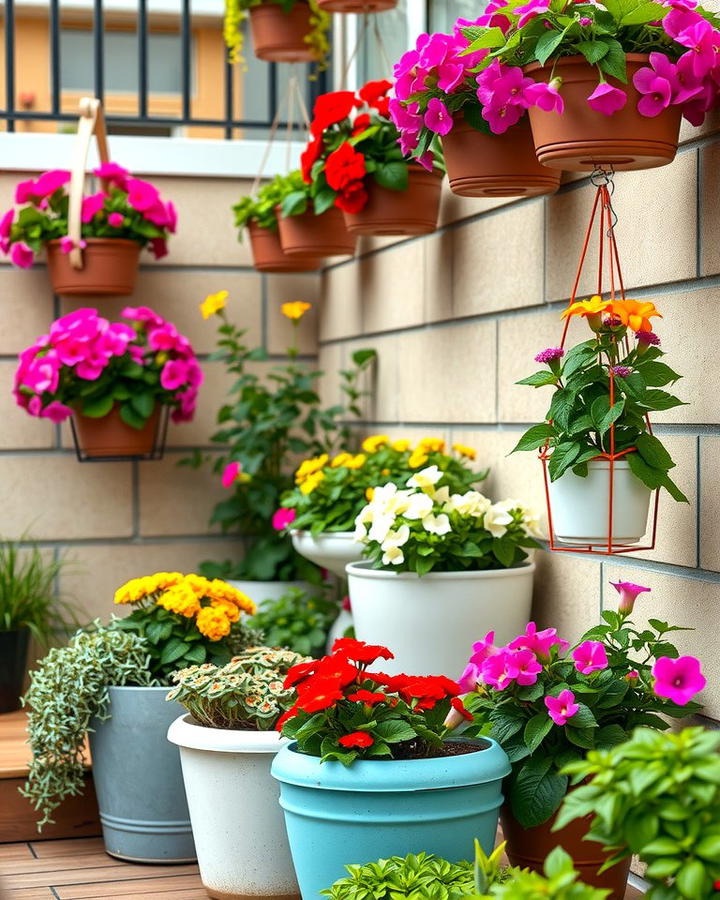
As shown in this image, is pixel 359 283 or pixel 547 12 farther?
pixel 359 283

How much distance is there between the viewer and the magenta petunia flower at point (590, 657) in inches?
78.9

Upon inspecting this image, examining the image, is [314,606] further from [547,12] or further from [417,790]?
[547,12]

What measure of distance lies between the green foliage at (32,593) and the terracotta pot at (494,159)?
1.92m

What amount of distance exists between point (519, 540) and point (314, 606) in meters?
1.20

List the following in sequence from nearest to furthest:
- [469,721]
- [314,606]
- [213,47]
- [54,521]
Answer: [469,721]
[314,606]
[54,521]
[213,47]

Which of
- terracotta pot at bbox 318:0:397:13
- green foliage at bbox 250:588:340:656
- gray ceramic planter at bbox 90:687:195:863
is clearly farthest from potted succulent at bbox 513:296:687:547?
terracotta pot at bbox 318:0:397:13

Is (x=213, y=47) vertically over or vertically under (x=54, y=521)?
over

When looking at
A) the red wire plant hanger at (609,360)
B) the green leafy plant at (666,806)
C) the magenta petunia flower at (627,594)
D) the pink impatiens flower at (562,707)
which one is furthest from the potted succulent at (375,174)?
the green leafy plant at (666,806)

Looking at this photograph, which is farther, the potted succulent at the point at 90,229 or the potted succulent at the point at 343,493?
the potted succulent at the point at 90,229

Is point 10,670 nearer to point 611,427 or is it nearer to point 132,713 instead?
point 132,713

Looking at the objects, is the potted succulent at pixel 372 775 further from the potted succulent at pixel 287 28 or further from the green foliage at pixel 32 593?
the potted succulent at pixel 287 28

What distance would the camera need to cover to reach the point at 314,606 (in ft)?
12.1

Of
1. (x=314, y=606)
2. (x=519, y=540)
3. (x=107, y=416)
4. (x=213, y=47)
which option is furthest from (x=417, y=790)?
(x=213, y=47)

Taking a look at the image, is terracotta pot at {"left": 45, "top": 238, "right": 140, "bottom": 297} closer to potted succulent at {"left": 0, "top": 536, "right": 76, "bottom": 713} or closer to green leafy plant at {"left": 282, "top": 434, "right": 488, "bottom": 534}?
potted succulent at {"left": 0, "top": 536, "right": 76, "bottom": 713}
